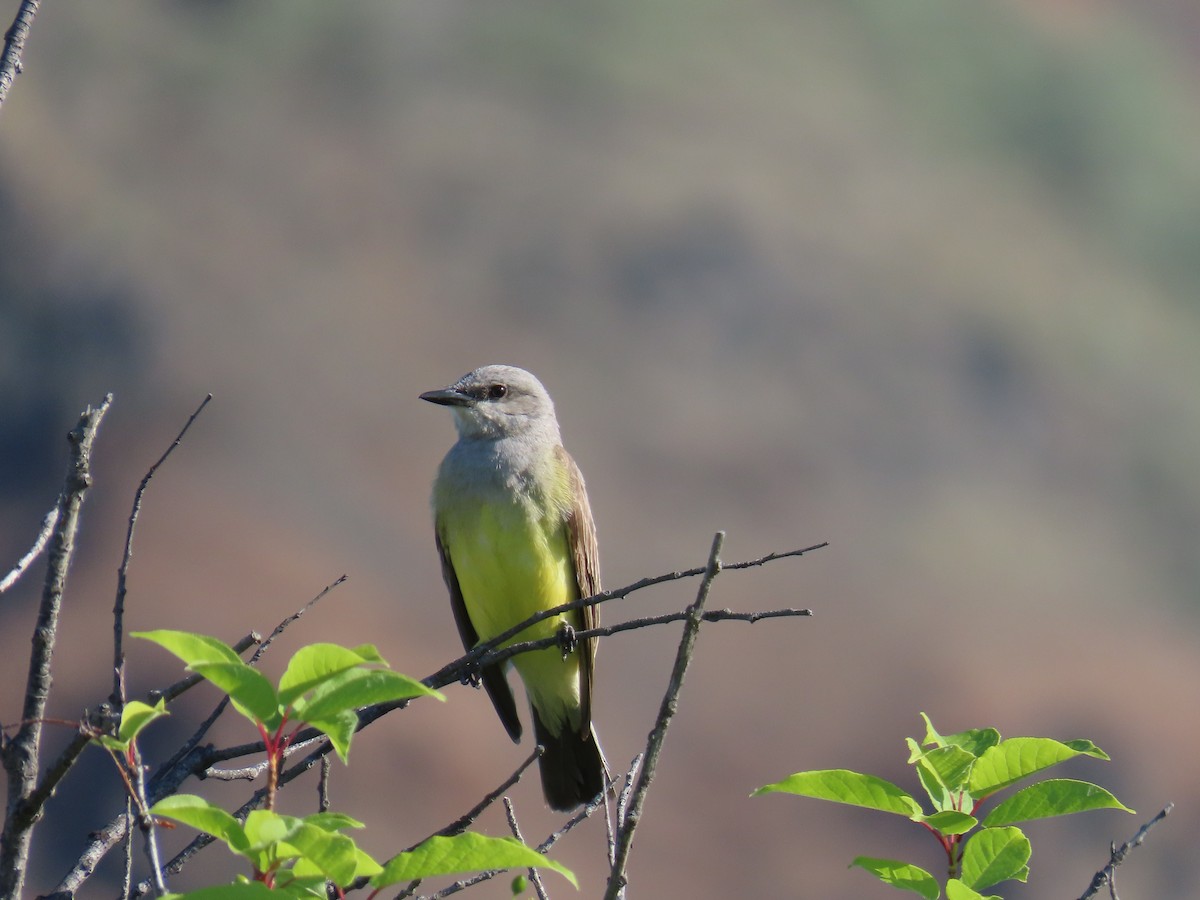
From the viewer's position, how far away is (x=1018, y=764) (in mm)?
2131

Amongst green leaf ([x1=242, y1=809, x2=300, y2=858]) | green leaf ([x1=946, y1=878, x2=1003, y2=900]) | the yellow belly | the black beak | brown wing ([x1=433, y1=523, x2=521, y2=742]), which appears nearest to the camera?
green leaf ([x1=242, y1=809, x2=300, y2=858])

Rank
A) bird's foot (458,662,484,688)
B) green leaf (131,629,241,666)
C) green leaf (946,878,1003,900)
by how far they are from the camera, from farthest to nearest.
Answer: bird's foot (458,662,484,688), green leaf (946,878,1003,900), green leaf (131,629,241,666)

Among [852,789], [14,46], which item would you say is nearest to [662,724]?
[852,789]

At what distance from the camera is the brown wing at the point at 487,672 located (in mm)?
5652

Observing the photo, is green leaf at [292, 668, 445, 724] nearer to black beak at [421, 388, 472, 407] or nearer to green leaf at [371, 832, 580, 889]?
green leaf at [371, 832, 580, 889]

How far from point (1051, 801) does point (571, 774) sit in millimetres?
3894

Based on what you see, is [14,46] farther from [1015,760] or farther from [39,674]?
[1015,760]

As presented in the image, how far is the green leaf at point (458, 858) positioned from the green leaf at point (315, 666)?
0.27 meters

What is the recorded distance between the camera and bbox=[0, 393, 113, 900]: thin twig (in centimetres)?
208

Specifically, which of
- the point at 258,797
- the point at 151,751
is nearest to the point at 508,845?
the point at 258,797

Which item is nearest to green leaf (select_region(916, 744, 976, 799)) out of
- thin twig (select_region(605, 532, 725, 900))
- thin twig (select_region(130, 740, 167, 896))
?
thin twig (select_region(605, 532, 725, 900))

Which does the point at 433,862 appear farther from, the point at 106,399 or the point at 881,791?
the point at 106,399

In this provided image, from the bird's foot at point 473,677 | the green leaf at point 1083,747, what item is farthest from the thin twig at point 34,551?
the bird's foot at point 473,677

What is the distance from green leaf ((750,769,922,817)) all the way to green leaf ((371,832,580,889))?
51 centimetres
